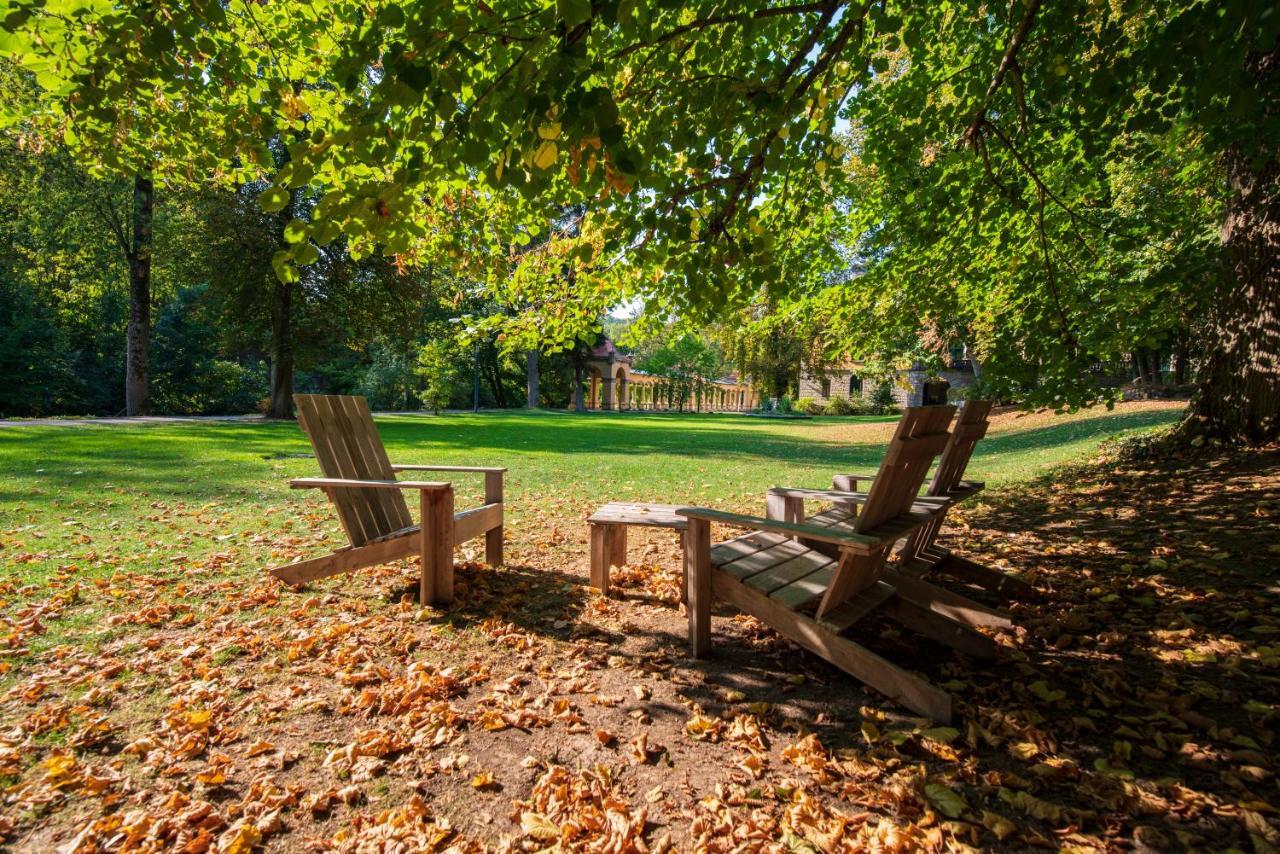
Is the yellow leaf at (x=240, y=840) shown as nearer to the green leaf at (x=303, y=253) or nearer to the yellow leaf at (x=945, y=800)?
the green leaf at (x=303, y=253)

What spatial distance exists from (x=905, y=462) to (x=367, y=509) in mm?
3290

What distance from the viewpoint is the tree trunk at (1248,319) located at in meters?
6.02

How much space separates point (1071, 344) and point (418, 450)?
37.3 ft

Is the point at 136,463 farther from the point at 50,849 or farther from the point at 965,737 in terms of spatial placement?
the point at 965,737

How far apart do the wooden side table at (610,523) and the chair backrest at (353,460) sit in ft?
4.44


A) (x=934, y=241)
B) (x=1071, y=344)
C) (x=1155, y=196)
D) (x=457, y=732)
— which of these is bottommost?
(x=457, y=732)

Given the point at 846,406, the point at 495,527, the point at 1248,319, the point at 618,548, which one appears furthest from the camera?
the point at 846,406

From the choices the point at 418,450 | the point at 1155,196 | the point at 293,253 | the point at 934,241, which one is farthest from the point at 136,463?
the point at 1155,196

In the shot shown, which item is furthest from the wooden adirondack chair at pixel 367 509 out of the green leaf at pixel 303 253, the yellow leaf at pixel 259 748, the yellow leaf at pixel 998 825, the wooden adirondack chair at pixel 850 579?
the yellow leaf at pixel 998 825

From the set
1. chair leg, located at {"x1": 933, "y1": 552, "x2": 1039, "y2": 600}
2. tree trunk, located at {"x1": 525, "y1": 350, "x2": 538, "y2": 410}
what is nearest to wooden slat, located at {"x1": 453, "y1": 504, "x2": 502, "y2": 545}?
chair leg, located at {"x1": 933, "y1": 552, "x2": 1039, "y2": 600}

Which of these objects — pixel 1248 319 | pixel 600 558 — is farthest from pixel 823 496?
pixel 1248 319

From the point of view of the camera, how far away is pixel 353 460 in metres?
4.18

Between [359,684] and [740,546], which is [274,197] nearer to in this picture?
[359,684]

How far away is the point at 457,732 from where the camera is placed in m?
2.50
